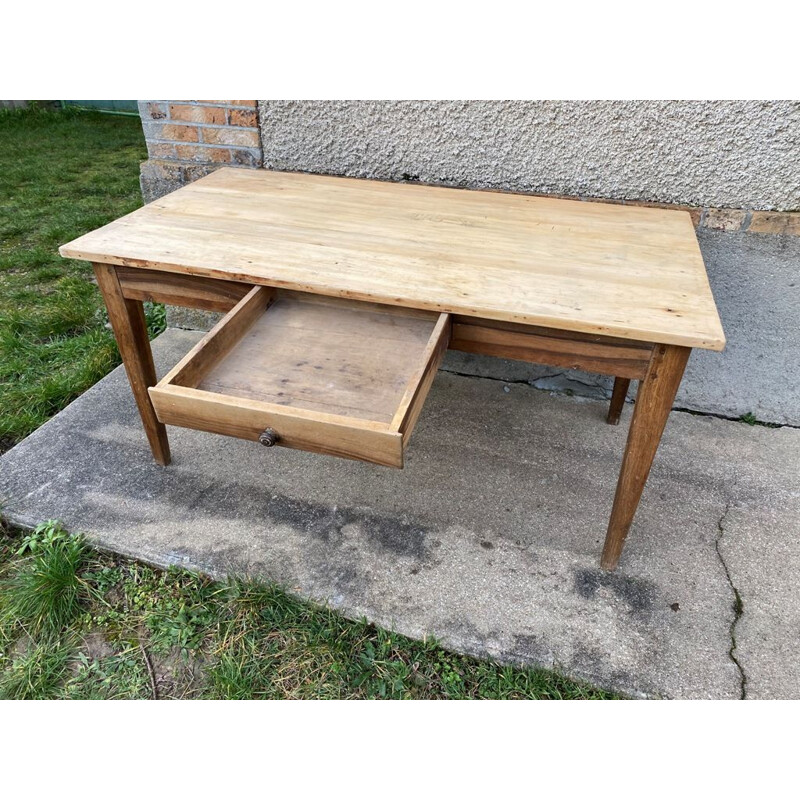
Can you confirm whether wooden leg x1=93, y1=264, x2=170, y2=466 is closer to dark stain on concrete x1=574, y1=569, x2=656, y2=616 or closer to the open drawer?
the open drawer

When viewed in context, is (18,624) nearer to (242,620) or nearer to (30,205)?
(242,620)

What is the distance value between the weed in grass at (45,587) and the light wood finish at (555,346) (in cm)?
Result: 124

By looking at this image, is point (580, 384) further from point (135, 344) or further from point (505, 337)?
point (135, 344)

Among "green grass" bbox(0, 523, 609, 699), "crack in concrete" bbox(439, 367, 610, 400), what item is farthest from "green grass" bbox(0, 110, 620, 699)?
"crack in concrete" bbox(439, 367, 610, 400)

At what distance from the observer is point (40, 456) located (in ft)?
7.20

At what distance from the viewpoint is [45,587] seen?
5.73 feet

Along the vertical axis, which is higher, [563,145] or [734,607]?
[563,145]

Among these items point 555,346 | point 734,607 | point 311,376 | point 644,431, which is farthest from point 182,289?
point 734,607

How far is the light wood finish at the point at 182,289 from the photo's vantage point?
1.73m

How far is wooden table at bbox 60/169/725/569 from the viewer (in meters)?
1.39

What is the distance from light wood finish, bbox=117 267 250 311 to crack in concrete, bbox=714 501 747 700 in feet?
5.13

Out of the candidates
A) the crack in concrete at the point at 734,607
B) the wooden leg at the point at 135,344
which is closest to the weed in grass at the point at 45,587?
the wooden leg at the point at 135,344

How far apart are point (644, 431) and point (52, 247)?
11.7ft

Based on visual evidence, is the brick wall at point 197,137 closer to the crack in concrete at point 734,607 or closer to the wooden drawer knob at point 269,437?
the wooden drawer knob at point 269,437
